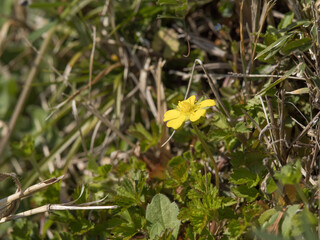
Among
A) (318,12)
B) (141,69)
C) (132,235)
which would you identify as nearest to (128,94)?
(141,69)

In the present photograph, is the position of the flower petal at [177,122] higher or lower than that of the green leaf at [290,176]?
higher

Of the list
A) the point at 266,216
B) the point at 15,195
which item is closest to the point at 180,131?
the point at 266,216

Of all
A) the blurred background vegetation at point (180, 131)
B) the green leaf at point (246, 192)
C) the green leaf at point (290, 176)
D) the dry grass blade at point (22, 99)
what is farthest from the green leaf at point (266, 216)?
the dry grass blade at point (22, 99)

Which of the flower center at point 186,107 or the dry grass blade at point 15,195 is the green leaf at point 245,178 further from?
the dry grass blade at point 15,195

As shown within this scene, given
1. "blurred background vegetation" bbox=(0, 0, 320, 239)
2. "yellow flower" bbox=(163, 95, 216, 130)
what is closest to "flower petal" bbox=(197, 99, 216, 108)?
"yellow flower" bbox=(163, 95, 216, 130)

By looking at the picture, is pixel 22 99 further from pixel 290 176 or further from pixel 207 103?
pixel 290 176

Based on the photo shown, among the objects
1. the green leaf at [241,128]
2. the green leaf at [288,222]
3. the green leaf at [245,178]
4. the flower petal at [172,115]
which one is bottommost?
the green leaf at [245,178]
